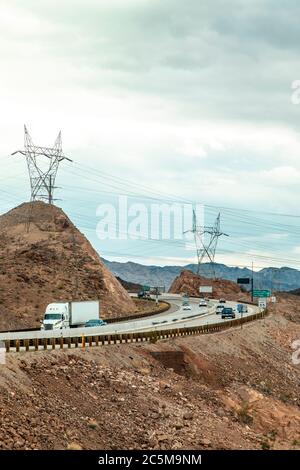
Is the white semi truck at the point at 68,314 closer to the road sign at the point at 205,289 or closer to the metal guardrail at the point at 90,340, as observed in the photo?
the metal guardrail at the point at 90,340

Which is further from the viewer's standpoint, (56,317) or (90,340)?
(56,317)

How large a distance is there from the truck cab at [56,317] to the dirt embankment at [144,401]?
44.8ft

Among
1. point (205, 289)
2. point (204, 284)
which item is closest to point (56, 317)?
point (205, 289)

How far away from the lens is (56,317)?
69.5 m

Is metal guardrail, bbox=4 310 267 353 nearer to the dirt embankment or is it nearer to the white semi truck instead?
the dirt embankment

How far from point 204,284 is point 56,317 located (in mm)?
116311

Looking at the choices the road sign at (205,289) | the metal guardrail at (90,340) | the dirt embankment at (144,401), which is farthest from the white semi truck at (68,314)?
the road sign at (205,289)

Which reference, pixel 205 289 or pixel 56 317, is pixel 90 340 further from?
pixel 205 289

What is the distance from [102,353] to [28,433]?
16872mm

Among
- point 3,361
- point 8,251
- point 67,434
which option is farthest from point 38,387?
point 8,251

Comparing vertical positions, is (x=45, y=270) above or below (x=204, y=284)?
above

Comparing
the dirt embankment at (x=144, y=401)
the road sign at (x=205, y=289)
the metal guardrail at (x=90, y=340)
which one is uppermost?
the road sign at (x=205, y=289)

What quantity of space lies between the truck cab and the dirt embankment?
13657mm

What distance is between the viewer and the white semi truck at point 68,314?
68375 mm
